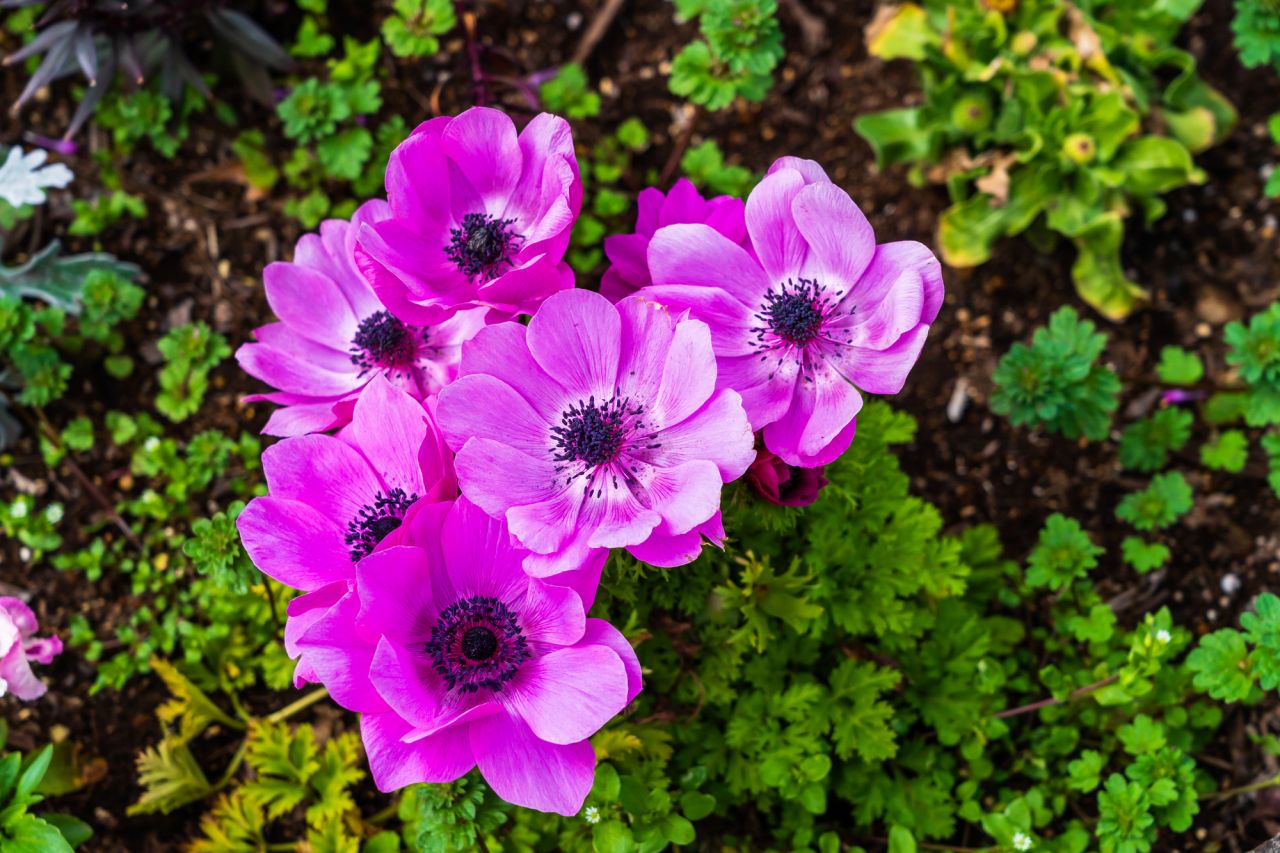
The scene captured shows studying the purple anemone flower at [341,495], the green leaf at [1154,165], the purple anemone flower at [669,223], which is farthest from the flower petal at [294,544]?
the green leaf at [1154,165]

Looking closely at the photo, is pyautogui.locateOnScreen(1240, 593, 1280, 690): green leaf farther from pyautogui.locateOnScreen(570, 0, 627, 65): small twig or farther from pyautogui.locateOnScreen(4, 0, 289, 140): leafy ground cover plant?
pyautogui.locateOnScreen(4, 0, 289, 140): leafy ground cover plant

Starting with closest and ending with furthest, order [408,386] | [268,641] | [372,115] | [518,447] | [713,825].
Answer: [518,447], [408,386], [713,825], [268,641], [372,115]

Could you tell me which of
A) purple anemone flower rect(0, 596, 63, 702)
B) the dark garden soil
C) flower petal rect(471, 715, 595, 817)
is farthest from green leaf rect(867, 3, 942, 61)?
purple anemone flower rect(0, 596, 63, 702)

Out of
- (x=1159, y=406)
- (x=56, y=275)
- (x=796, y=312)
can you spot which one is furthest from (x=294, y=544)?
(x=1159, y=406)

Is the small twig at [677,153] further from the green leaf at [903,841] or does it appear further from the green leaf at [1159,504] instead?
the green leaf at [903,841]

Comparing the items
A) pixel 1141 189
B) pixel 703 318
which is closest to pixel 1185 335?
pixel 1141 189

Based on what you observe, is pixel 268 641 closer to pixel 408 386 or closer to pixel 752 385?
pixel 408 386
